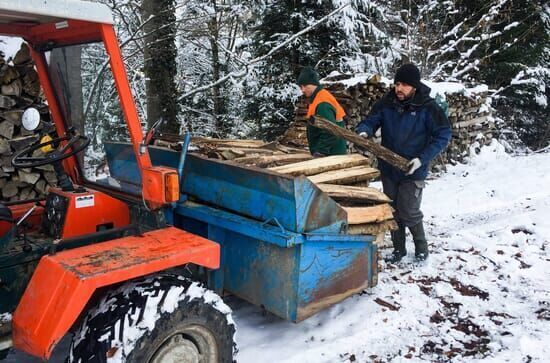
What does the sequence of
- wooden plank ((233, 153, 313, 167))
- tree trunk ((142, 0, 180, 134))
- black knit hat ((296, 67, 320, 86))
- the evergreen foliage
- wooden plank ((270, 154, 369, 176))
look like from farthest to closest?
1. the evergreen foliage
2. tree trunk ((142, 0, 180, 134))
3. black knit hat ((296, 67, 320, 86))
4. wooden plank ((233, 153, 313, 167))
5. wooden plank ((270, 154, 369, 176))

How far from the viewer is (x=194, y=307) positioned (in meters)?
2.52

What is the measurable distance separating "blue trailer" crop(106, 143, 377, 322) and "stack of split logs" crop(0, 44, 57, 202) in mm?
2147

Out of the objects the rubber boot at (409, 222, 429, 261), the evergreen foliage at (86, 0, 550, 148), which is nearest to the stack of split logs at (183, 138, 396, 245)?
the rubber boot at (409, 222, 429, 261)

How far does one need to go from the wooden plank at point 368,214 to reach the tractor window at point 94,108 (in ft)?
5.42

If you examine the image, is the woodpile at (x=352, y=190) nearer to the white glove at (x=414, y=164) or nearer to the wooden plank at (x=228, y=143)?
the white glove at (x=414, y=164)

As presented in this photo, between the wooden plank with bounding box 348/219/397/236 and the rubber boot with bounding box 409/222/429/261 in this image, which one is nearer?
the wooden plank with bounding box 348/219/397/236

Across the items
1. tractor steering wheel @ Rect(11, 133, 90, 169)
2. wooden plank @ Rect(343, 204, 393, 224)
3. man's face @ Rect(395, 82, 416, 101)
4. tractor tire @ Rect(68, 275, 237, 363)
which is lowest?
tractor tire @ Rect(68, 275, 237, 363)

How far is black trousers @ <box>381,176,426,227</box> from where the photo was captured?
4645 mm

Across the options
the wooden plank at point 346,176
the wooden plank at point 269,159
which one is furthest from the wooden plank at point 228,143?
the wooden plank at point 346,176

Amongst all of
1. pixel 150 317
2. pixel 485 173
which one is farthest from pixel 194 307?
pixel 485 173

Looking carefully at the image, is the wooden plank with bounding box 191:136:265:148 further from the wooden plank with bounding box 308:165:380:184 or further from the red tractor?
the red tractor

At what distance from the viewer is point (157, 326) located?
7.80ft

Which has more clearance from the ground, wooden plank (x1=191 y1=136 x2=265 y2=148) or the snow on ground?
wooden plank (x1=191 y1=136 x2=265 y2=148)

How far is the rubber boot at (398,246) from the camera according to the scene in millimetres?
4918
